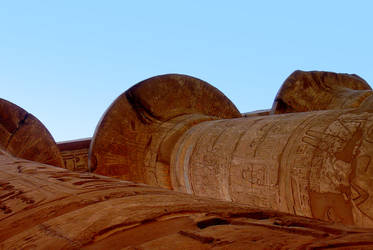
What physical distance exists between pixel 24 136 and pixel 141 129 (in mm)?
1486

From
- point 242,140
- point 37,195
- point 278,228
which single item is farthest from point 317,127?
point 37,195

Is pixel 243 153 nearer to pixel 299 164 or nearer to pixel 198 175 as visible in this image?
pixel 299 164

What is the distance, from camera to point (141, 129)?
194 inches

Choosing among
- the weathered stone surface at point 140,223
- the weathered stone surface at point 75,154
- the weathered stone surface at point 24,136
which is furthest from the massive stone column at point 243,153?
the weathered stone surface at point 75,154

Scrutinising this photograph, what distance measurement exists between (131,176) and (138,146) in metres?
0.38

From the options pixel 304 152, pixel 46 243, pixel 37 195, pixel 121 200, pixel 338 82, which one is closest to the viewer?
Answer: pixel 46 243

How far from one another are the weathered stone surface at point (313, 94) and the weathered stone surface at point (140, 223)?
4635 millimetres

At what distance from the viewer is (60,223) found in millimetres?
1291

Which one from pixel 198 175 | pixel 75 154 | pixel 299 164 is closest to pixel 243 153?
pixel 299 164

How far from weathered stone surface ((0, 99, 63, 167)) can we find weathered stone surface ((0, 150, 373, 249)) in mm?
3276

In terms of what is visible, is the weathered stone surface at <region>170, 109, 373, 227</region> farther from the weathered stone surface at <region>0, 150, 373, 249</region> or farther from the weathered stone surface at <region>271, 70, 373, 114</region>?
the weathered stone surface at <region>271, 70, 373, 114</region>

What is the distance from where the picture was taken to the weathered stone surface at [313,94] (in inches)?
236

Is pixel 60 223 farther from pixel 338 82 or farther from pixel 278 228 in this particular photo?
pixel 338 82

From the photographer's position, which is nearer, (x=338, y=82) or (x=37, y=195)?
(x=37, y=195)
